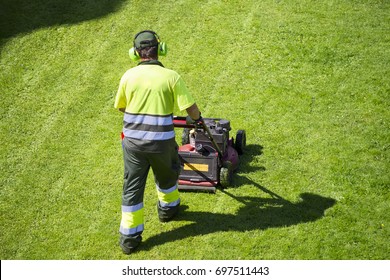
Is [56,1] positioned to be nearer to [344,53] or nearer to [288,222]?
[344,53]

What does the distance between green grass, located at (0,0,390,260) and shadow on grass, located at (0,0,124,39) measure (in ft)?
0.12

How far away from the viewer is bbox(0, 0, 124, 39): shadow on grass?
11258 mm

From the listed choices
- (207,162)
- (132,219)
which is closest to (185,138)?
(207,162)

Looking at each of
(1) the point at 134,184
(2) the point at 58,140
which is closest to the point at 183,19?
(2) the point at 58,140

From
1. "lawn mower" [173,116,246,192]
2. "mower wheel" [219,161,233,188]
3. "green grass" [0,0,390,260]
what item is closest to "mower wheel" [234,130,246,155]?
"green grass" [0,0,390,260]

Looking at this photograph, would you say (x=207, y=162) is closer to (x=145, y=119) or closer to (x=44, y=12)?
(x=145, y=119)

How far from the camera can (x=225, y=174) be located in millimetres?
7211

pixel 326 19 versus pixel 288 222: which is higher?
pixel 326 19

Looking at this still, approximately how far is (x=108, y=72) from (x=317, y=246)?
5.40m

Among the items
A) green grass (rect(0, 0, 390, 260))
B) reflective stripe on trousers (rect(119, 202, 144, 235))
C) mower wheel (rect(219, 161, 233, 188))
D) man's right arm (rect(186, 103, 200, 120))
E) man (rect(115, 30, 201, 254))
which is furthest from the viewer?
mower wheel (rect(219, 161, 233, 188))

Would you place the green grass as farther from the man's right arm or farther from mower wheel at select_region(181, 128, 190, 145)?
the man's right arm

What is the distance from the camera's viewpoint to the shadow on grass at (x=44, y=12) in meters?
11.3

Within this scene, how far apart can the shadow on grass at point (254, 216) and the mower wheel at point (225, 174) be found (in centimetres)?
16
